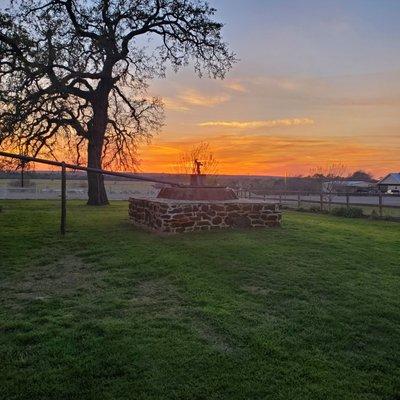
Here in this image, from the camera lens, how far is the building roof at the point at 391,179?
188ft

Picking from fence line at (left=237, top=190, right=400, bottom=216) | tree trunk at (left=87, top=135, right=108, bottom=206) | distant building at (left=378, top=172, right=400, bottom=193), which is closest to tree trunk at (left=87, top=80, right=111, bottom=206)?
tree trunk at (left=87, top=135, right=108, bottom=206)

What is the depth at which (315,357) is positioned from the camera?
3.70 m

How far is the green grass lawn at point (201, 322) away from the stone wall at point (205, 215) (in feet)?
6.36

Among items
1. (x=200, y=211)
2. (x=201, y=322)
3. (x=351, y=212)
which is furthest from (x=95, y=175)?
(x=201, y=322)

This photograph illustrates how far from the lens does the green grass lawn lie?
10.6ft

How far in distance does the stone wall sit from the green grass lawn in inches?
76.3

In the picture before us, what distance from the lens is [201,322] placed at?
4.56 metres

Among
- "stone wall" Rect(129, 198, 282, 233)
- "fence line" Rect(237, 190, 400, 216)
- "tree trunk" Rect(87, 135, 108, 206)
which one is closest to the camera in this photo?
"stone wall" Rect(129, 198, 282, 233)

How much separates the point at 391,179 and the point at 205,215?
5539cm

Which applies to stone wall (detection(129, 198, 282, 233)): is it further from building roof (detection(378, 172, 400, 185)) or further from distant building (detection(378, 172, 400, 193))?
building roof (detection(378, 172, 400, 185))

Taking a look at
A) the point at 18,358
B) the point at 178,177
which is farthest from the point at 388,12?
the point at 178,177

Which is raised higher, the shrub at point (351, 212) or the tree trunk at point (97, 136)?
the tree trunk at point (97, 136)

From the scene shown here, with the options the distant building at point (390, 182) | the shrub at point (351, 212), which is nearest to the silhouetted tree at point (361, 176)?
the distant building at point (390, 182)

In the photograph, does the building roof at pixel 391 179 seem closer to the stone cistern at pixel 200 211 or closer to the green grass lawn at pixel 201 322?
the stone cistern at pixel 200 211
